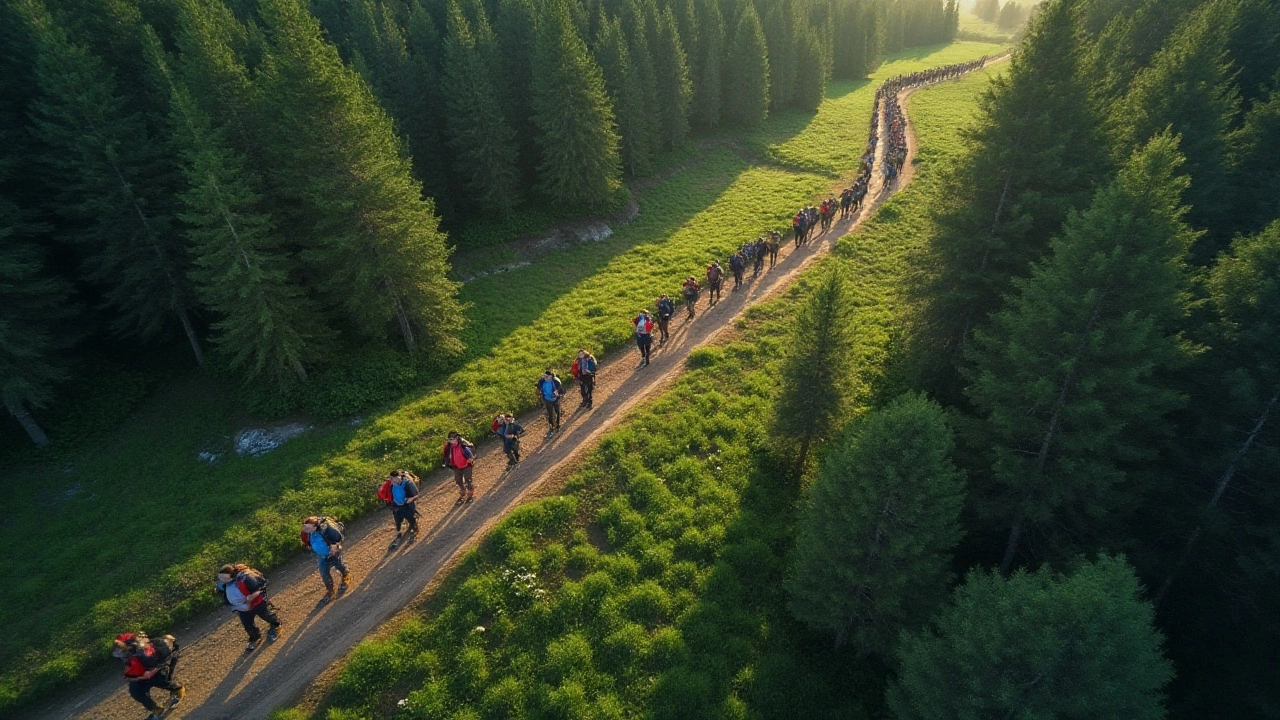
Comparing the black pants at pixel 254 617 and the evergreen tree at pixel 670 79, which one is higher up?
the evergreen tree at pixel 670 79

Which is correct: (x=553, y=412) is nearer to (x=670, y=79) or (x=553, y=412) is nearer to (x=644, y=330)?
(x=644, y=330)

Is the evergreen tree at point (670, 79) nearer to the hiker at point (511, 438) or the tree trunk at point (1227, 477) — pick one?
the hiker at point (511, 438)

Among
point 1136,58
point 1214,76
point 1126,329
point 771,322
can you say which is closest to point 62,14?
point 771,322

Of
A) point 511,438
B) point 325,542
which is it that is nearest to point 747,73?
point 511,438

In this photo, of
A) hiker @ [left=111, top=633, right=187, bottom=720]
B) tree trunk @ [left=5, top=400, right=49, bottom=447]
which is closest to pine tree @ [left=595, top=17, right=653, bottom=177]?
tree trunk @ [left=5, top=400, right=49, bottom=447]

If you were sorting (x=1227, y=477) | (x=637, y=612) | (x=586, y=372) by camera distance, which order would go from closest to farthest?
(x=1227, y=477) → (x=637, y=612) → (x=586, y=372)

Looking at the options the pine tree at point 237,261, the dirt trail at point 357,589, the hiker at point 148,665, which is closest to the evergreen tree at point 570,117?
the pine tree at point 237,261
